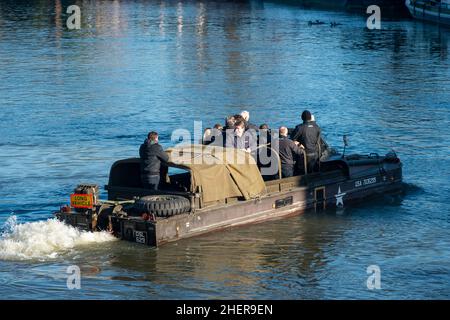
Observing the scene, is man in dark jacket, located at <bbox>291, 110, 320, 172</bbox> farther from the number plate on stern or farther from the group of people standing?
the number plate on stern

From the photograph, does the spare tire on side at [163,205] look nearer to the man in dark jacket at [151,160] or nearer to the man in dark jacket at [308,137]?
the man in dark jacket at [151,160]

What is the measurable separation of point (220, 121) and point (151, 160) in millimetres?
16552

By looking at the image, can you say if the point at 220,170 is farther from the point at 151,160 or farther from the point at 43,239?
the point at 43,239

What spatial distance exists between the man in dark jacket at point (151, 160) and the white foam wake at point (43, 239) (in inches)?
63.7

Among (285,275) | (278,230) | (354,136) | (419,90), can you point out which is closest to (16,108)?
(354,136)

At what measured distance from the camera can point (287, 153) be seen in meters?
23.8

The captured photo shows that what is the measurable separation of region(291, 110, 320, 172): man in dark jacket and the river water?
1448 mm

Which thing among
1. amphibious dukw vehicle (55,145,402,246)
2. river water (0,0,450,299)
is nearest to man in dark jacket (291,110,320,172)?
amphibious dukw vehicle (55,145,402,246)

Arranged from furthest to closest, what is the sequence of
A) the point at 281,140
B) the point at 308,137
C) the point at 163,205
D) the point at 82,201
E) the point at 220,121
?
1. the point at 220,121
2. the point at 308,137
3. the point at 281,140
4. the point at 82,201
5. the point at 163,205

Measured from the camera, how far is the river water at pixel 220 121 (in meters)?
20.1

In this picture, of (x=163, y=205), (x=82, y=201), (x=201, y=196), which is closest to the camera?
(x=163, y=205)

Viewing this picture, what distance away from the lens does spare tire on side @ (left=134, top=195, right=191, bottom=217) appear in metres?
20.9

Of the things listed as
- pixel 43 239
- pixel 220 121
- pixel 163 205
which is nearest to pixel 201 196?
pixel 163 205

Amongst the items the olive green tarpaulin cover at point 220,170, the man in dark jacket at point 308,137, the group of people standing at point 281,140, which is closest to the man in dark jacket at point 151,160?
the olive green tarpaulin cover at point 220,170
